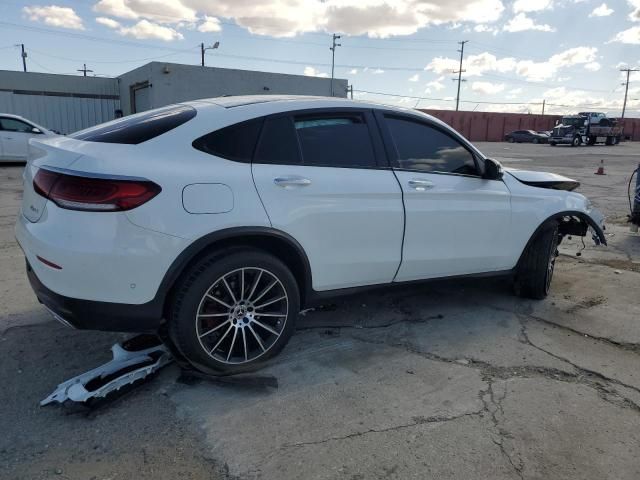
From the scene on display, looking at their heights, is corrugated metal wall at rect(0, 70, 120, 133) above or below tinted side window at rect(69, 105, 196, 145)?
above

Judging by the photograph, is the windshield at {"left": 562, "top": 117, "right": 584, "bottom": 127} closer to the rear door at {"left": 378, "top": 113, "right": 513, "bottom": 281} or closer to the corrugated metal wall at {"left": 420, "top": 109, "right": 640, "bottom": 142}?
the corrugated metal wall at {"left": 420, "top": 109, "right": 640, "bottom": 142}

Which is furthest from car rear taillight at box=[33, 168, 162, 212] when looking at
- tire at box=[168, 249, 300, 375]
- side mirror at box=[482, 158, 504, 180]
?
side mirror at box=[482, 158, 504, 180]

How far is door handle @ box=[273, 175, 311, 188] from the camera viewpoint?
3.22 metres

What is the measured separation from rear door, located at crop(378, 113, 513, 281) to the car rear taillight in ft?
5.93

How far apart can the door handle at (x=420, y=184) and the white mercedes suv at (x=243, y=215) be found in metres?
0.03

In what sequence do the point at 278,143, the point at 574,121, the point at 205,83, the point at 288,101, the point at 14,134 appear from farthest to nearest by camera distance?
the point at 574,121
the point at 205,83
the point at 14,134
the point at 288,101
the point at 278,143

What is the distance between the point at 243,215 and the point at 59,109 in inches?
1169

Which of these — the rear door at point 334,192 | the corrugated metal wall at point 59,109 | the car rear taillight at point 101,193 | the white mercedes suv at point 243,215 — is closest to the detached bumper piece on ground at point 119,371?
the white mercedes suv at point 243,215

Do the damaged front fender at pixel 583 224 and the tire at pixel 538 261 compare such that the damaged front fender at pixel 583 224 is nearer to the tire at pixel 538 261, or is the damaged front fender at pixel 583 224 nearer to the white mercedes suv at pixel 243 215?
the tire at pixel 538 261

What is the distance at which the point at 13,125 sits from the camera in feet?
48.5

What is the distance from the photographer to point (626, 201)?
11.4 metres

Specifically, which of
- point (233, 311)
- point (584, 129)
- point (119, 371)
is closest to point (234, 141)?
point (233, 311)

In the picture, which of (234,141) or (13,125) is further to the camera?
(13,125)

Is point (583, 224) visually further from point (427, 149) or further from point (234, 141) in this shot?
point (234, 141)
